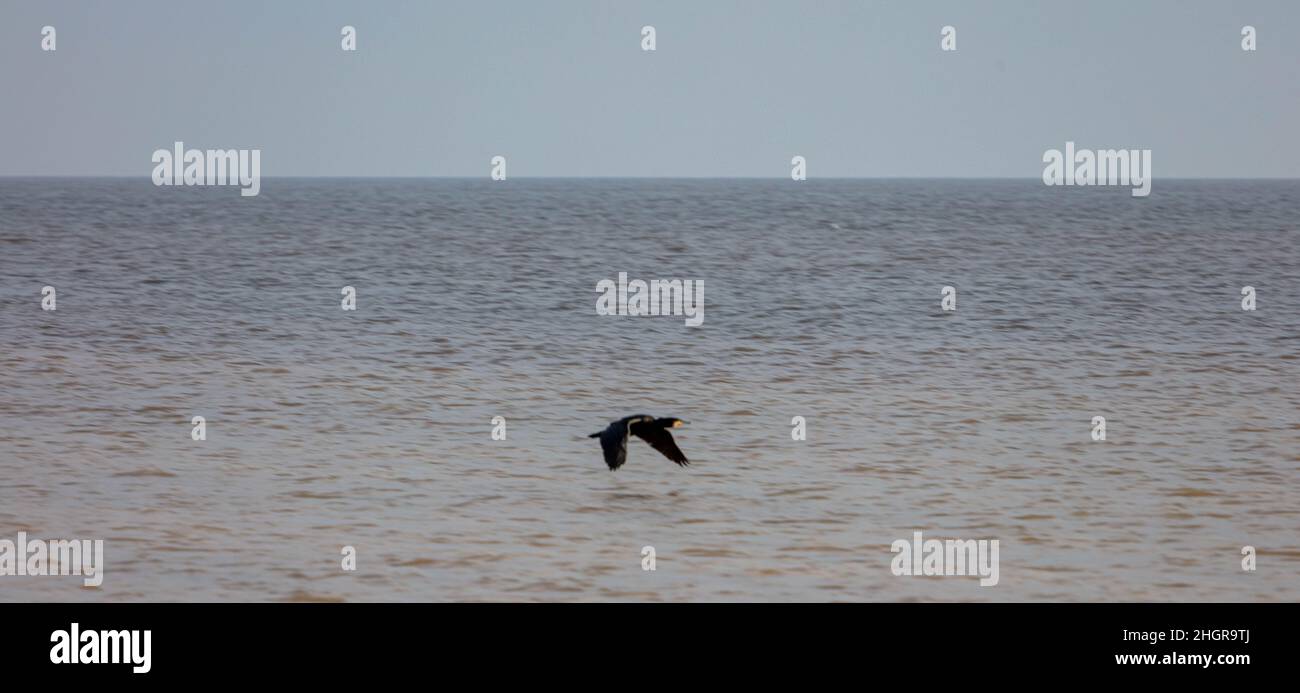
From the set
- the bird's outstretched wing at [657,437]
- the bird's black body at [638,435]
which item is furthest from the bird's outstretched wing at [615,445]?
the bird's outstretched wing at [657,437]

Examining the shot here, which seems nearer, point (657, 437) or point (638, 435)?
point (638, 435)

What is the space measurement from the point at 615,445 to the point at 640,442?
519cm

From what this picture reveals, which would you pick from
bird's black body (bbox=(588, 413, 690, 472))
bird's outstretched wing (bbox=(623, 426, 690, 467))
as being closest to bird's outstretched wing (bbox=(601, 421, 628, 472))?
bird's black body (bbox=(588, 413, 690, 472))

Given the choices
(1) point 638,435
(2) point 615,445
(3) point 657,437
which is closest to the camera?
(2) point 615,445

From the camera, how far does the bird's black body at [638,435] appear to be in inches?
545

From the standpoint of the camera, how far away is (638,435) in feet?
48.4

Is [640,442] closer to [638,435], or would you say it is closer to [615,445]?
[638,435]

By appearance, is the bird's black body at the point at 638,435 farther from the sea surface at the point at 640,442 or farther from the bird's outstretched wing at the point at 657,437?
the sea surface at the point at 640,442

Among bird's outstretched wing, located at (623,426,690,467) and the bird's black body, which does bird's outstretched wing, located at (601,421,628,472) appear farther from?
bird's outstretched wing, located at (623,426,690,467)

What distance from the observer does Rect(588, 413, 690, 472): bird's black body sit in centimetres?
1385

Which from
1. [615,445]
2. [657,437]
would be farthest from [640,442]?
[615,445]

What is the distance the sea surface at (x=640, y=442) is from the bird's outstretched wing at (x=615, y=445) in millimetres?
717

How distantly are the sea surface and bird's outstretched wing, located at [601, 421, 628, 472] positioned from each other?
2.35 feet

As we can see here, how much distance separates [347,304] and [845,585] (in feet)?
76.8
